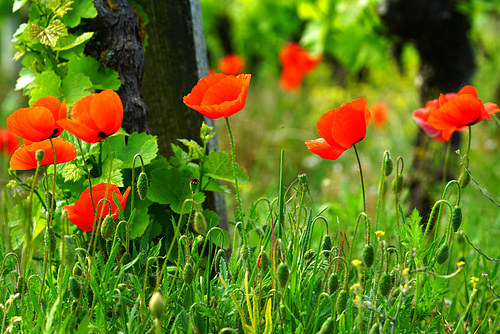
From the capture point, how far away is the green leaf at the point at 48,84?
4.75 ft

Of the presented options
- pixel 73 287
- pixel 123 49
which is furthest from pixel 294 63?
pixel 73 287

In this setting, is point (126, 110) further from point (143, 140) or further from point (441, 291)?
point (441, 291)

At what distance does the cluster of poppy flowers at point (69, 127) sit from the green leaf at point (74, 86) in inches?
7.5

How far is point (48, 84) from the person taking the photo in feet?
4.78

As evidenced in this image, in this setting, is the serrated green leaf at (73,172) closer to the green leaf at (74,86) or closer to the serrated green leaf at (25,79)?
the green leaf at (74,86)

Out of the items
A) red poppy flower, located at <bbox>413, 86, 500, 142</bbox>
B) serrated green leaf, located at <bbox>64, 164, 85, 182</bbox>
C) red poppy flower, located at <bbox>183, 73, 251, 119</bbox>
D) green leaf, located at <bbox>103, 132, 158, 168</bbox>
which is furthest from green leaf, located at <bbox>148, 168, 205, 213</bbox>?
red poppy flower, located at <bbox>413, 86, 500, 142</bbox>

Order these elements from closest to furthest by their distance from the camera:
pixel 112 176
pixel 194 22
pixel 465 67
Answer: pixel 112 176 → pixel 194 22 → pixel 465 67

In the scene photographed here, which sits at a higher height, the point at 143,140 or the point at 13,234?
the point at 143,140

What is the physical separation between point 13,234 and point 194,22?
0.90 meters

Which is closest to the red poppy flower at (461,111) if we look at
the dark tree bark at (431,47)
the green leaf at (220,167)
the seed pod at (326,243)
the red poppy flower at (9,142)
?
the seed pod at (326,243)

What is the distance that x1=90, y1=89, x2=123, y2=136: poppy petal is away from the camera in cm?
110

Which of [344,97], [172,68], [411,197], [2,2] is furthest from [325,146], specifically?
[2,2]

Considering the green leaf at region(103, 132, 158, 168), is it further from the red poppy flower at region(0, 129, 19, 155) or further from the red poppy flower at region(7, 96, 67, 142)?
the red poppy flower at region(0, 129, 19, 155)

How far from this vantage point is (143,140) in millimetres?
1447
